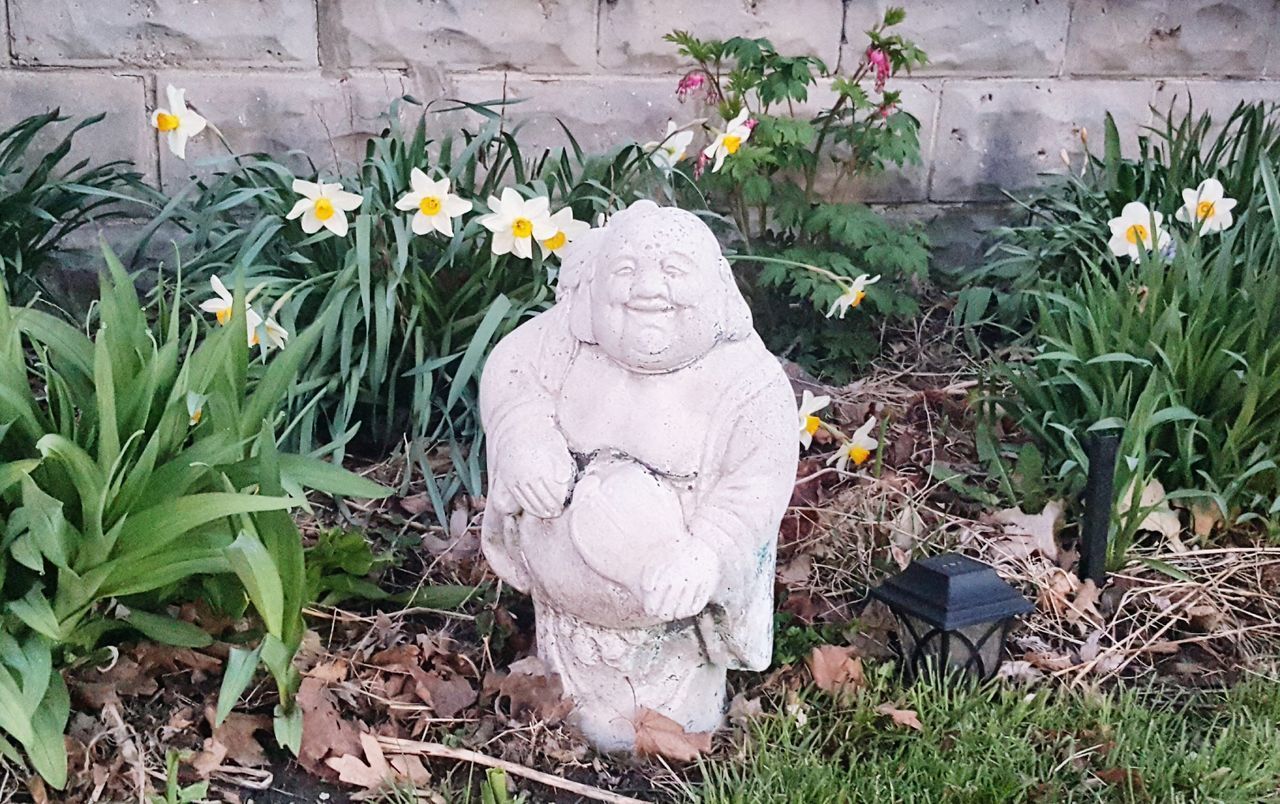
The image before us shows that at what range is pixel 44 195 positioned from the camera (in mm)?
3248

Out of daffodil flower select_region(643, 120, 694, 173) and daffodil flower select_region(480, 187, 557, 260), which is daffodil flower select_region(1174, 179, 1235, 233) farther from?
daffodil flower select_region(480, 187, 557, 260)

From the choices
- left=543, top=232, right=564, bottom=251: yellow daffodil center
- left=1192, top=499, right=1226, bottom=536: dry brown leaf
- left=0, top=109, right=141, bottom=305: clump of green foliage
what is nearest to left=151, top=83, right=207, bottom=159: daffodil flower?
left=0, top=109, right=141, bottom=305: clump of green foliage

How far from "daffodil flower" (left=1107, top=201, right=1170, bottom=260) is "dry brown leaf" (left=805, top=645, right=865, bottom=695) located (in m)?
1.49

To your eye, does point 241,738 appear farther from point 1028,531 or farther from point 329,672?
point 1028,531

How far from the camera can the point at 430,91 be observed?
3.70m

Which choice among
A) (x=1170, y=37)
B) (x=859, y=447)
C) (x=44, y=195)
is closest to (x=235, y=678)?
(x=859, y=447)

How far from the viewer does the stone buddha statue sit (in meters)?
1.80

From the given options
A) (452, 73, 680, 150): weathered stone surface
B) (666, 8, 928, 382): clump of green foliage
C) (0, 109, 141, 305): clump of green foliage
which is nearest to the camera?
(0, 109, 141, 305): clump of green foliage

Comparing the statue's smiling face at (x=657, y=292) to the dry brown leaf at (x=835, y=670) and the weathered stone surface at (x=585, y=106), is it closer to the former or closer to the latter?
the dry brown leaf at (x=835, y=670)

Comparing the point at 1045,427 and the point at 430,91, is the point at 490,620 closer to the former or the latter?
the point at 1045,427

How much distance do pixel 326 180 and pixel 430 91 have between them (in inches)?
28.5

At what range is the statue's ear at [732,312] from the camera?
1872 mm

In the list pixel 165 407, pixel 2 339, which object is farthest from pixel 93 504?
pixel 2 339

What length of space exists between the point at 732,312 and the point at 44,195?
2.31 m
